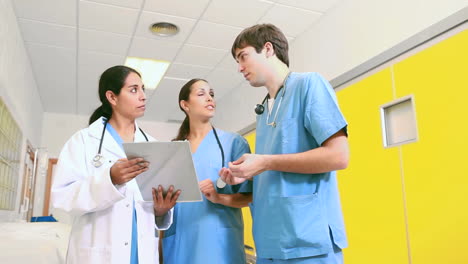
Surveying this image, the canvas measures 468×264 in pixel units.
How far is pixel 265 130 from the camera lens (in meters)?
1.19

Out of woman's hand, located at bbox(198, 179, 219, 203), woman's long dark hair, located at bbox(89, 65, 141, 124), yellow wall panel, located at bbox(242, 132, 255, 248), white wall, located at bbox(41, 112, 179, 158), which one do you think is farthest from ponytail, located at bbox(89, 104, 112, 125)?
white wall, located at bbox(41, 112, 179, 158)

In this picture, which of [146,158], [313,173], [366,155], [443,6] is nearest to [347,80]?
[366,155]

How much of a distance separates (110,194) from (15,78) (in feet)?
8.26

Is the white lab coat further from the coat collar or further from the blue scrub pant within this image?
the blue scrub pant

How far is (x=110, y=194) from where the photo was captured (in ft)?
3.51

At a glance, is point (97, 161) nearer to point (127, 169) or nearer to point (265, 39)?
point (127, 169)

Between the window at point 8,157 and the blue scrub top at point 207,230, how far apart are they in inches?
74.0

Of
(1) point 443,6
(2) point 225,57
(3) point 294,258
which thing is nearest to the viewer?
(3) point 294,258

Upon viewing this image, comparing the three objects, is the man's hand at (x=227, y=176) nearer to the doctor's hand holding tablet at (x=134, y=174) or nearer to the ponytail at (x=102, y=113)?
the doctor's hand holding tablet at (x=134, y=174)

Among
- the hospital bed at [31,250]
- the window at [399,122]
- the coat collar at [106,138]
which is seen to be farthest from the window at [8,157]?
the window at [399,122]

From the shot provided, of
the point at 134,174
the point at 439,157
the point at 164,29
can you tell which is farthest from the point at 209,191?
the point at 164,29

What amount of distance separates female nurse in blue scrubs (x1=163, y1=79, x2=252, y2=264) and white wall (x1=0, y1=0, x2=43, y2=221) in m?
1.83

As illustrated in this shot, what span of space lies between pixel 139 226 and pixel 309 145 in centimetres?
59

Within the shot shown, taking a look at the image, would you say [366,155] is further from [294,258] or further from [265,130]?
[294,258]
